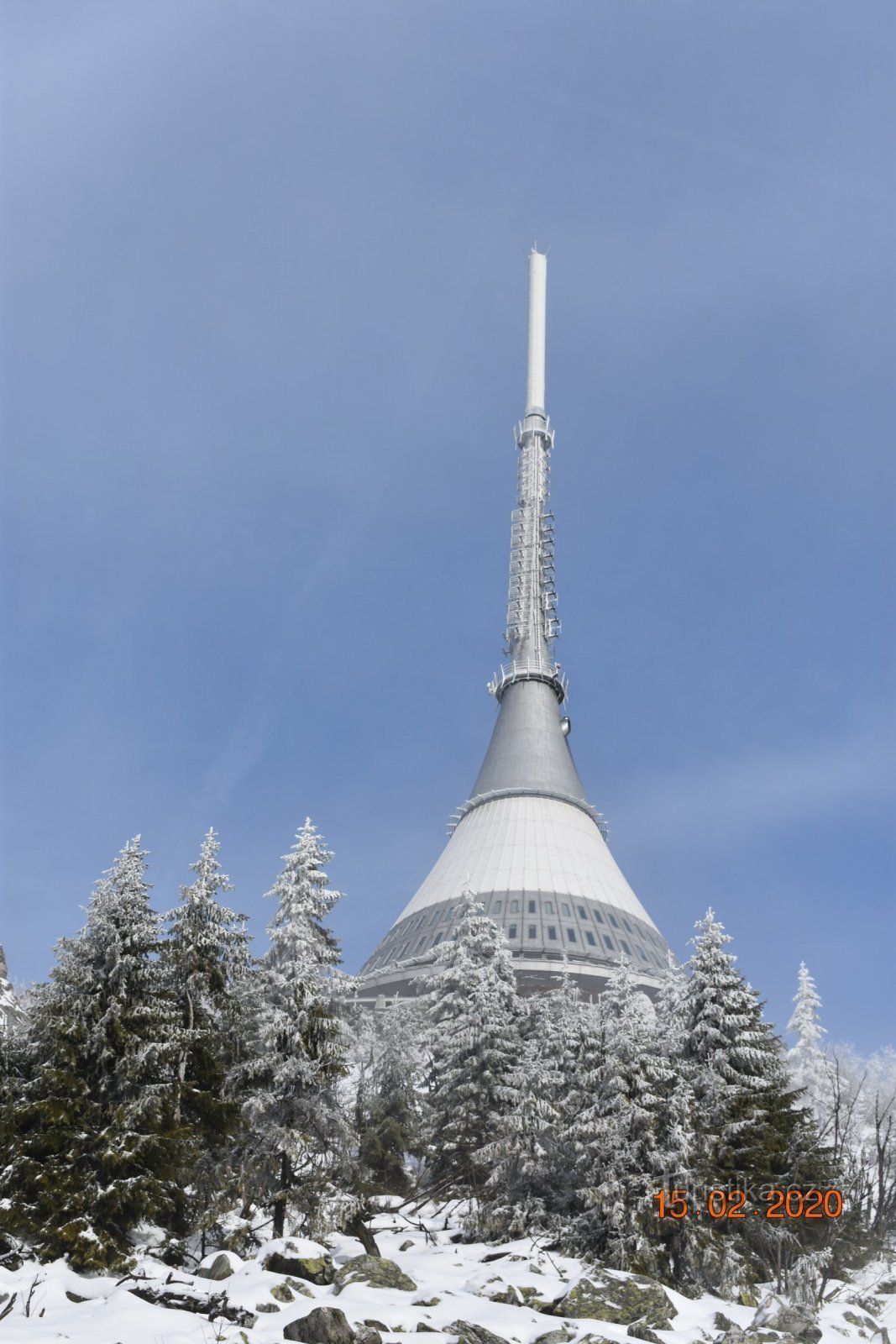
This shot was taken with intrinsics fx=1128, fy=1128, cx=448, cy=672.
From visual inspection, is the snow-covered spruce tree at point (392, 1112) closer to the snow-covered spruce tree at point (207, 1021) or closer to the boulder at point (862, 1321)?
the snow-covered spruce tree at point (207, 1021)

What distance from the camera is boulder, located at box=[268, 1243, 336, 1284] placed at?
71.0 ft

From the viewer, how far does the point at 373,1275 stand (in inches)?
843

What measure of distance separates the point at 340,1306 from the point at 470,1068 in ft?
40.1

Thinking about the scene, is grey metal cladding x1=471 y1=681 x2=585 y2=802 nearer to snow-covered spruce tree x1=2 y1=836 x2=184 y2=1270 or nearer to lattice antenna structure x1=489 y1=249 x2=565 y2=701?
lattice antenna structure x1=489 y1=249 x2=565 y2=701

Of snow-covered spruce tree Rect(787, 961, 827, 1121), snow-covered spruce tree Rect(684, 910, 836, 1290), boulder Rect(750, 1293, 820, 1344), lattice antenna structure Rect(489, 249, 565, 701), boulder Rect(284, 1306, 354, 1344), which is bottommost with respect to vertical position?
boulder Rect(284, 1306, 354, 1344)

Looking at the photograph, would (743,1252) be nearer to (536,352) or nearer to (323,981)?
(323,981)

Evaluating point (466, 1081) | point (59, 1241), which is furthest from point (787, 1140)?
point (59, 1241)

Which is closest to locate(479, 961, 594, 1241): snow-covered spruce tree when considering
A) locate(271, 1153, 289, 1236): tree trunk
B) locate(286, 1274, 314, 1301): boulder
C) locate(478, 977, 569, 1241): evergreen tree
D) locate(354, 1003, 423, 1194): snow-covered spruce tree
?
locate(478, 977, 569, 1241): evergreen tree

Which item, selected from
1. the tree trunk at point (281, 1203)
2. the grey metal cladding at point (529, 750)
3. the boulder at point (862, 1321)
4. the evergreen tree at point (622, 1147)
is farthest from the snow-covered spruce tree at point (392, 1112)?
the grey metal cladding at point (529, 750)

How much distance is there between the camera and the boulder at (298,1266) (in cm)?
2164

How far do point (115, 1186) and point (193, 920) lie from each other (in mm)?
6653

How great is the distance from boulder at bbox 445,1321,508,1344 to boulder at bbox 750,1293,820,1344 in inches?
199

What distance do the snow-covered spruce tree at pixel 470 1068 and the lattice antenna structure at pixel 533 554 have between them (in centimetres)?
6170
